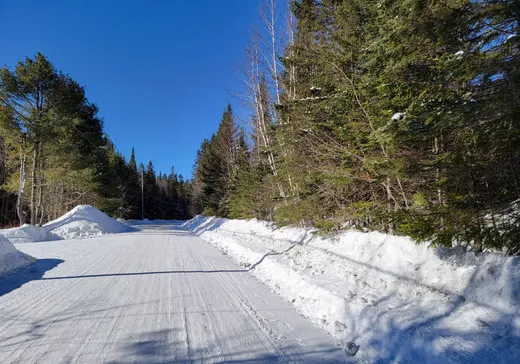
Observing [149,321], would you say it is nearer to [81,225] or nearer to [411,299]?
[411,299]

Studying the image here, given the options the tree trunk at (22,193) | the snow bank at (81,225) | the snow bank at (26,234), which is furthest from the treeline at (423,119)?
the tree trunk at (22,193)

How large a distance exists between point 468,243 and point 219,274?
17.0 feet

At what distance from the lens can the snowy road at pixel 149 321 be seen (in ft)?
10.4

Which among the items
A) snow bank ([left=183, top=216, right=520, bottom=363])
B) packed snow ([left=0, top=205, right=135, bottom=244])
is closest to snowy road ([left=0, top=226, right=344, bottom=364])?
snow bank ([left=183, top=216, right=520, bottom=363])

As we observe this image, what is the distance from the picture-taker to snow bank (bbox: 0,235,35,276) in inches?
256

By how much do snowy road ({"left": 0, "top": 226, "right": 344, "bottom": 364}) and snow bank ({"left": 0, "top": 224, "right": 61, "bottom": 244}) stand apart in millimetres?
8979

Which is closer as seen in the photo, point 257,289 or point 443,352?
point 443,352

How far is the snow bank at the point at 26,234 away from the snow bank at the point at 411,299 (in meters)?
13.3

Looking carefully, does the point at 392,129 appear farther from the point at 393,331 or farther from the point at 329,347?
the point at 329,347

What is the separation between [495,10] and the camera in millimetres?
3348

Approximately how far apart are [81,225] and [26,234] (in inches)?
189

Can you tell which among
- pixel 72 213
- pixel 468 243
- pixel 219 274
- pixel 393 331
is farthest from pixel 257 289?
pixel 72 213

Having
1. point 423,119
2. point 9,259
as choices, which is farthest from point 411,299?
point 9,259

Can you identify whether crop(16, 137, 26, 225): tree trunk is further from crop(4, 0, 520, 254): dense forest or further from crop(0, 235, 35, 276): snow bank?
crop(4, 0, 520, 254): dense forest
